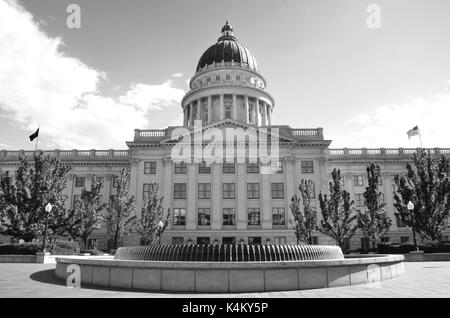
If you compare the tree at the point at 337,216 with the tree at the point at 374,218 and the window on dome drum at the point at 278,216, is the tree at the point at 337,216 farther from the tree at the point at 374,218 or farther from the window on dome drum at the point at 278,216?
the window on dome drum at the point at 278,216

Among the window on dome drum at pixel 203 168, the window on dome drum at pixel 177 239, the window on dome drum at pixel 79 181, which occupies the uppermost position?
the window on dome drum at pixel 203 168

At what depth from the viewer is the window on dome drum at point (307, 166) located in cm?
5128

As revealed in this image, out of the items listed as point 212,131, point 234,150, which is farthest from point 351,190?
point 212,131

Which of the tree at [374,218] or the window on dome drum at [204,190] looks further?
the window on dome drum at [204,190]

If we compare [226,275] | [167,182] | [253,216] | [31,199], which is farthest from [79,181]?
[226,275]

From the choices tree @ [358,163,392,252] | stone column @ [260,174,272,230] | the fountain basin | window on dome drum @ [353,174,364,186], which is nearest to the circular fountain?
the fountain basin

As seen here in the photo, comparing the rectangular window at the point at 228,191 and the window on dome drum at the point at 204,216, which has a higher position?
the rectangular window at the point at 228,191

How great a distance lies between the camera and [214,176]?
50.6 metres

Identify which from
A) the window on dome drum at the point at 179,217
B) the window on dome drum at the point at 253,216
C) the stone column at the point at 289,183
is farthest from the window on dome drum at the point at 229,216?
the stone column at the point at 289,183

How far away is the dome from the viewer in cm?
7456

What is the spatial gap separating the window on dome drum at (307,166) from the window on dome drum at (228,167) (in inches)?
409

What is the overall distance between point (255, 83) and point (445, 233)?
44580mm

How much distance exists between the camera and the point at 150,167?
171 feet
